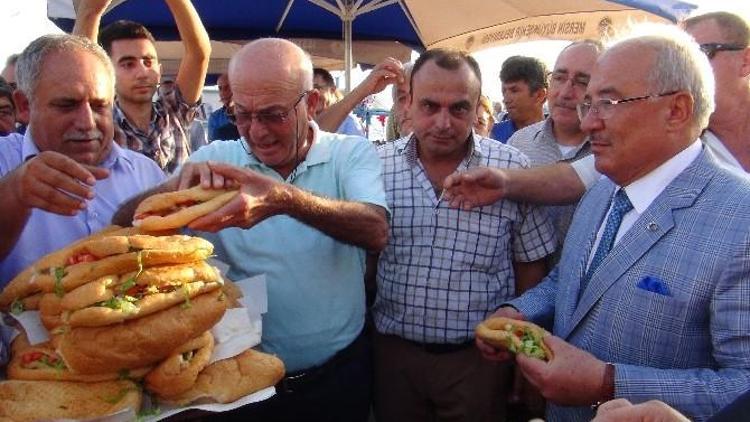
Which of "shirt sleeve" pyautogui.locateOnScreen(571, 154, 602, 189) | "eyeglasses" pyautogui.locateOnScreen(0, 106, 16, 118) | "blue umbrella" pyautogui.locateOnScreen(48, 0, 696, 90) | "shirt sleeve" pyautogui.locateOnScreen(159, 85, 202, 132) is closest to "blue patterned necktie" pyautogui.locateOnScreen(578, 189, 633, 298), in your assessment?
"shirt sleeve" pyautogui.locateOnScreen(571, 154, 602, 189)

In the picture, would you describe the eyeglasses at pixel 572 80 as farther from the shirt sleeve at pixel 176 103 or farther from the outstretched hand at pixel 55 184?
the outstretched hand at pixel 55 184

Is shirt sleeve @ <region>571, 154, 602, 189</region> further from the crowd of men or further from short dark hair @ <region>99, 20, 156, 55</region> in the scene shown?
short dark hair @ <region>99, 20, 156, 55</region>

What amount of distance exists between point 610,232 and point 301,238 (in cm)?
116

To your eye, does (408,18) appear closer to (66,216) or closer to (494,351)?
(494,351)

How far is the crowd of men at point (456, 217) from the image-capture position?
1904 mm

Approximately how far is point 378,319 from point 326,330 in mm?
705

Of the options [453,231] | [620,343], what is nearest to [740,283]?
[620,343]

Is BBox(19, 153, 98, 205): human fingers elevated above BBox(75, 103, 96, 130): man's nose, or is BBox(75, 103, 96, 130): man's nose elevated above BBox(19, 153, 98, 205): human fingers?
BBox(75, 103, 96, 130): man's nose

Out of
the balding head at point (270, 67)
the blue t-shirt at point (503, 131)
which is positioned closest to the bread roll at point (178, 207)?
the balding head at point (270, 67)

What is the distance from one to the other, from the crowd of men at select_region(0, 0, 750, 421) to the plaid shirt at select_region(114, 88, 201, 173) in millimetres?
44

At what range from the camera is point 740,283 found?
183 centimetres

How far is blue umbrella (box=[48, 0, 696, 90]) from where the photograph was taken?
602 cm

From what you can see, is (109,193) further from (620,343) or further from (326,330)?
(620,343)

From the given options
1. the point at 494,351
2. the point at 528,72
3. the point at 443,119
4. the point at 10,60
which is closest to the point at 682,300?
the point at 494,351
